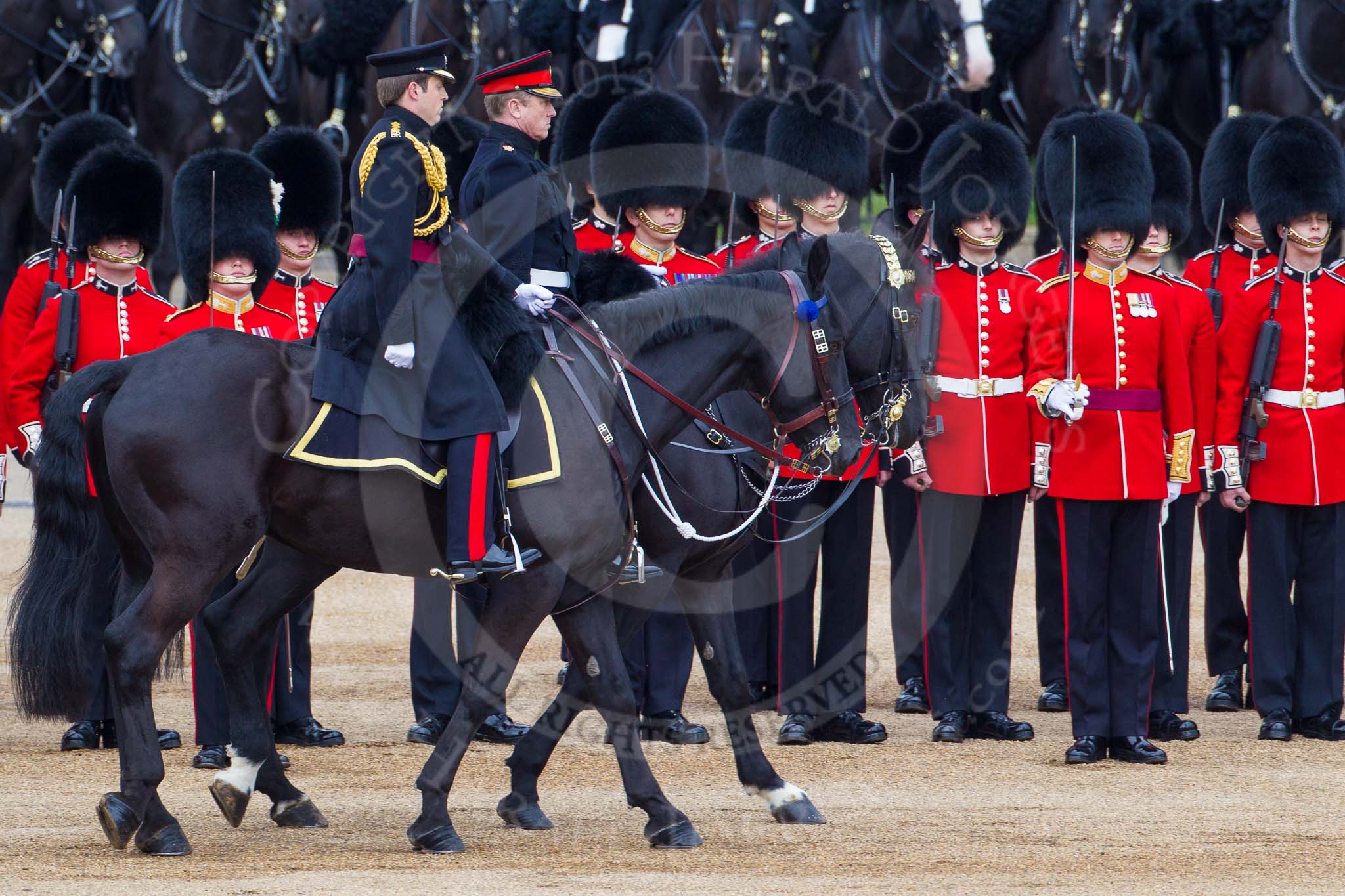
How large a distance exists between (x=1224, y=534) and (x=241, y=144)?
18.7 feet

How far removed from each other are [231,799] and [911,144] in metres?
3.76

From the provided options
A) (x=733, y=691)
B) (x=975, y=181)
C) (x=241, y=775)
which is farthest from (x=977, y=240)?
(x=241, y=775)

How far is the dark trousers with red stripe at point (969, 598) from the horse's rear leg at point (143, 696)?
2472 mm

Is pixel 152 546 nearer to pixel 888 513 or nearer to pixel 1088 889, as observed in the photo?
pixel 1088 889

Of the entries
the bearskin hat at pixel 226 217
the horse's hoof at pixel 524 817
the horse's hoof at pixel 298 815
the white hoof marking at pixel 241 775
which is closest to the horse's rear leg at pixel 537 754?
the horse's hoof at pixel 524 817

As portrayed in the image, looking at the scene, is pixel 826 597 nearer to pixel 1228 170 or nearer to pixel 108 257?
pixel 1228 170

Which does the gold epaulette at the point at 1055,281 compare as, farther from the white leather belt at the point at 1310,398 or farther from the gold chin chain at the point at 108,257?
the gold chin chain at the point at 108,257

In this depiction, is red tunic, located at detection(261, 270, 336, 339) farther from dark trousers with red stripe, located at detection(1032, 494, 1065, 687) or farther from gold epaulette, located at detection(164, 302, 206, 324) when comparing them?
dark trousers with red stripe, located at detection(1032, 494, 1065, 687)

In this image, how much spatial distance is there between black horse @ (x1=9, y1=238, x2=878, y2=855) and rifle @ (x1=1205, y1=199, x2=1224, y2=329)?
1977 millimetres

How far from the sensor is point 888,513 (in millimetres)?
6715

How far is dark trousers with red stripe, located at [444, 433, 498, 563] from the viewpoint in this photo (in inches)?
188

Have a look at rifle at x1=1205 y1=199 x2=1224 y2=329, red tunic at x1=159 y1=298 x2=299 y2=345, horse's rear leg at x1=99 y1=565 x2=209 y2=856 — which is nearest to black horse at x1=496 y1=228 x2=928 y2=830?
horse's rear leg at x1=99 y1=565 x2=209 y2=856

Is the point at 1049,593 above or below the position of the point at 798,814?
above

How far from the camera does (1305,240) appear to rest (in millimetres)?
6520
